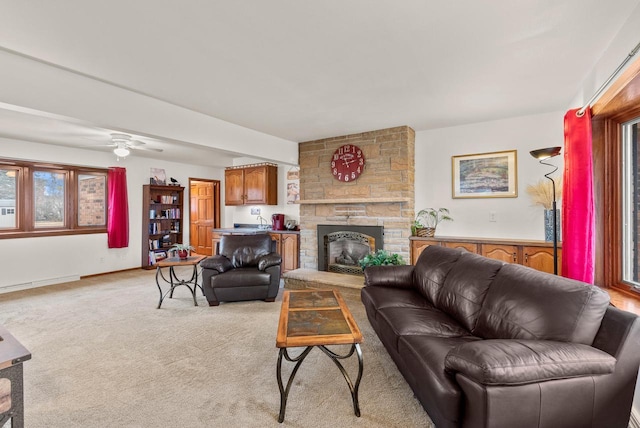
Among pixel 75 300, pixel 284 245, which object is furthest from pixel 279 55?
pixel 75 300

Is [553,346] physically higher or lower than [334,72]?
lower

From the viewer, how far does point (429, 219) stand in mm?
4531

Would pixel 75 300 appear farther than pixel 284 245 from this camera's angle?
No

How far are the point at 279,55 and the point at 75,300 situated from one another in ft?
14.3

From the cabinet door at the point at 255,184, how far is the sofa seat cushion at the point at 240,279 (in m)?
2.27

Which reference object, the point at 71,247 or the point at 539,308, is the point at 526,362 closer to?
the point at 539,308

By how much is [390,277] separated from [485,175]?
2.15m

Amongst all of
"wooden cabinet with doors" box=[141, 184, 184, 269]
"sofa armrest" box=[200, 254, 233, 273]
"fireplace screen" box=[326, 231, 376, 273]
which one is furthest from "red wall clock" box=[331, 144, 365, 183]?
"wooden cabinet with doors" box=[141, 184, 184, 269]

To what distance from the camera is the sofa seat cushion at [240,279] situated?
3.93 meters

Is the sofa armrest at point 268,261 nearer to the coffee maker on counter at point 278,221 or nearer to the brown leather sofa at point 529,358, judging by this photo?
the coffee maker on counter at point 278,221

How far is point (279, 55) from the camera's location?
2.31 metres

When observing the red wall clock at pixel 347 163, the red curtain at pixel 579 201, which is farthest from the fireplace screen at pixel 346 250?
the red curtain at pixel 579 201

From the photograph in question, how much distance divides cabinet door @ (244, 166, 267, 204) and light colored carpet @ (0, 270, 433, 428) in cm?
273

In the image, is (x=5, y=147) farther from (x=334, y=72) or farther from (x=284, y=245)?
(x=334, y=72)
